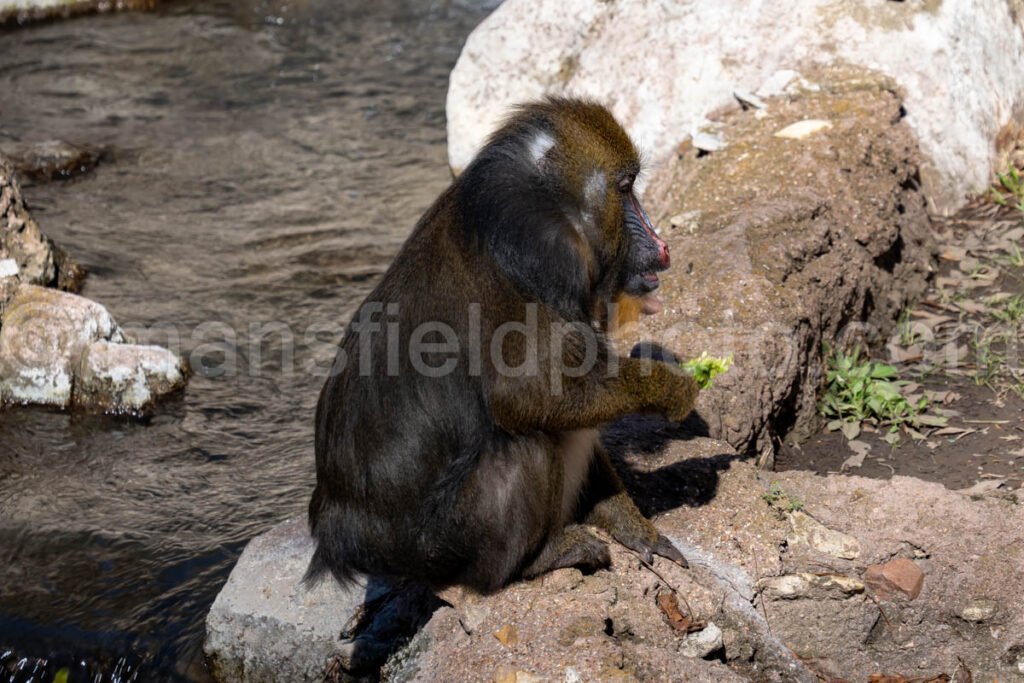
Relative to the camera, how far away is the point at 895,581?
379 centimetres

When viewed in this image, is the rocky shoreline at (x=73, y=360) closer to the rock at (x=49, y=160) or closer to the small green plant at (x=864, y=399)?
the rock at (x=49, y=160)

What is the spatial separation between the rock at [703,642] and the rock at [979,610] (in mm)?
792

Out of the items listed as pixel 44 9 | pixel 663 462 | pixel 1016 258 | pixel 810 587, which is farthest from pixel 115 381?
pixel 44 9

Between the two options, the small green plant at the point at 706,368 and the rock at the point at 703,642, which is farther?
the small green plant at the point at 706,368

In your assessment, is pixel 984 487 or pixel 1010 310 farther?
pixel 1010 310

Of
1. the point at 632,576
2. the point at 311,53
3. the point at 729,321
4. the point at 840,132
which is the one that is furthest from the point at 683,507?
the point at 311,53

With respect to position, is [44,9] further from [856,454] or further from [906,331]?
[856,454]

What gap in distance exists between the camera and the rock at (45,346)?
632 centimetres

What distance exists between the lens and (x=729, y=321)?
4.89m

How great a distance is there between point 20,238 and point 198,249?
1.43 meters

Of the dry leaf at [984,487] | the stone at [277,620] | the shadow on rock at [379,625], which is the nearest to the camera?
the shadow on rock at [379,625]

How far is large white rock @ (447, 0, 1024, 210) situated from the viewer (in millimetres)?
6309

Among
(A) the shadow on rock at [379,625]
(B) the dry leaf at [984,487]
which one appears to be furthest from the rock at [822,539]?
(A) the shadow on rock at [379,625]

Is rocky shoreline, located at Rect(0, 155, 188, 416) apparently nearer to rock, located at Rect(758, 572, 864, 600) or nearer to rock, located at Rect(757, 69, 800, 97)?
rock, located at Rect(757, 69, 800, 97)
